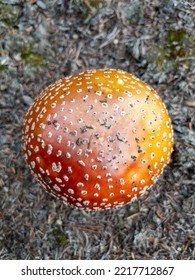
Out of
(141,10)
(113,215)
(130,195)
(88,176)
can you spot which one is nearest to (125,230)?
(113,215)

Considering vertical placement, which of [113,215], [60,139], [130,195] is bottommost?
[113,215]

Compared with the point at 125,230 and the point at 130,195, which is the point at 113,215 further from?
the point at 130,195

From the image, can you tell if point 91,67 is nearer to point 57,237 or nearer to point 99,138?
point 99,138

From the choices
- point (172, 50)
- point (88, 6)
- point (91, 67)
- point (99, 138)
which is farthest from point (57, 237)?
point (88, 6)

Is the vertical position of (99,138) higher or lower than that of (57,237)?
higher

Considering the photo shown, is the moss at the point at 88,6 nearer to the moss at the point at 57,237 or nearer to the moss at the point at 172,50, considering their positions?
the moss at the point at 172,50

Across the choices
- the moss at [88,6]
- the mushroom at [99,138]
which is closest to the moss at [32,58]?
the moss at [88,6]
